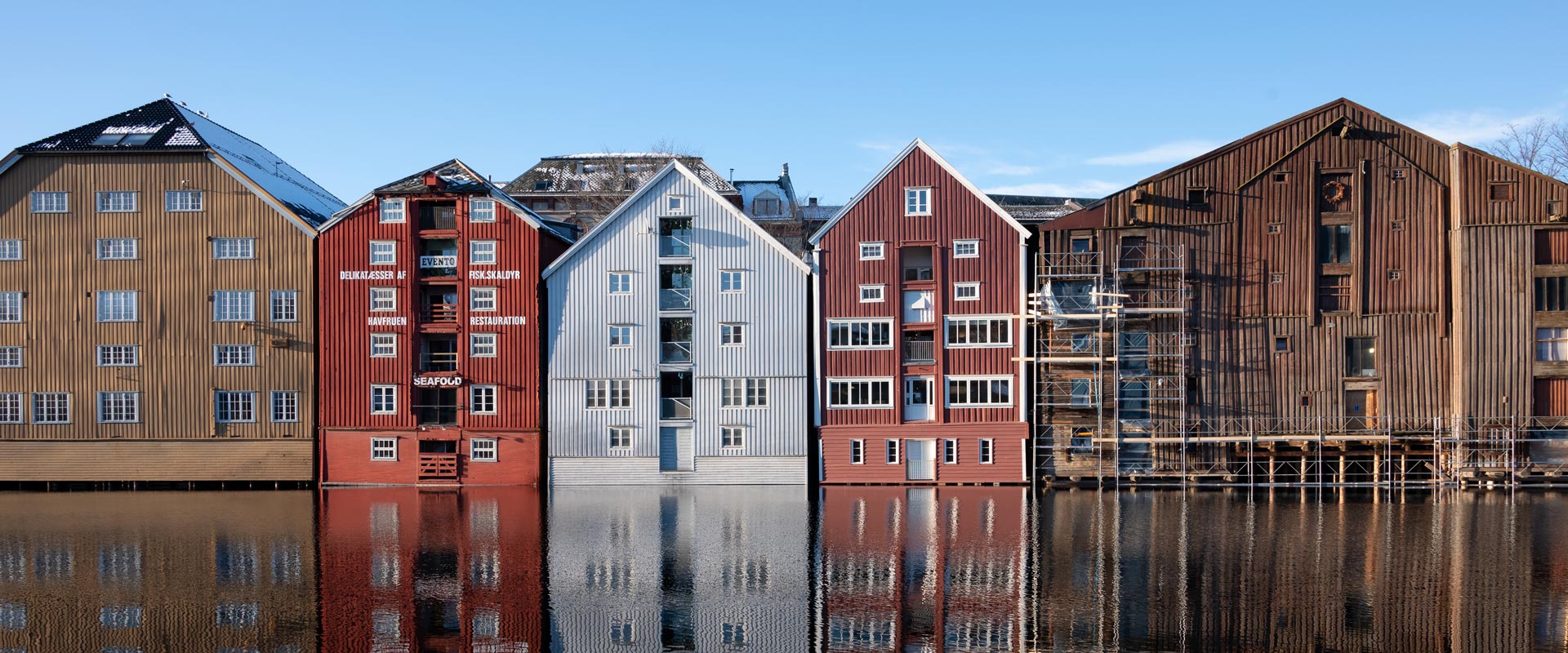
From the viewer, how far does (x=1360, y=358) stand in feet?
155

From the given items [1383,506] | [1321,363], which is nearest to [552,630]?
[1383,506]

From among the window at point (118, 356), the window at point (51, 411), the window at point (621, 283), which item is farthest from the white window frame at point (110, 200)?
the window at point (621, 283)

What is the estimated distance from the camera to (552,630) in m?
Result: 26.0

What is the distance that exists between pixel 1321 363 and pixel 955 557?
22.2 metres

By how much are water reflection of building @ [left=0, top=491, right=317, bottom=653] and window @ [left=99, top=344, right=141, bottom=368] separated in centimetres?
647

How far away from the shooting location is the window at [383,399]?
49.8m

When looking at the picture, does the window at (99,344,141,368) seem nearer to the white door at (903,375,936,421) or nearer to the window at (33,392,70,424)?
the window at (33,392,70,424)

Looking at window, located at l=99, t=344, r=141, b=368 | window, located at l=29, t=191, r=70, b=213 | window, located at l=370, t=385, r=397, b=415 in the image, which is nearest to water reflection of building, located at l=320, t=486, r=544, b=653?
window, located at l=370, t=385, r=397, b=415

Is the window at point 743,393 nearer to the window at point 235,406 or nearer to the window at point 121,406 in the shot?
the window at point 235,406

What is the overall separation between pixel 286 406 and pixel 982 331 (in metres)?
28.9

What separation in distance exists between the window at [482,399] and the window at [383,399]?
3230 millimetres

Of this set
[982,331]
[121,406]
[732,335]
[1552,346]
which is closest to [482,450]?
[732,335]

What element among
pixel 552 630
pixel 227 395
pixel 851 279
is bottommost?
pixel 552 630

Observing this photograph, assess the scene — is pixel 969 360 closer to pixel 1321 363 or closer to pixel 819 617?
pixel 1321 363
